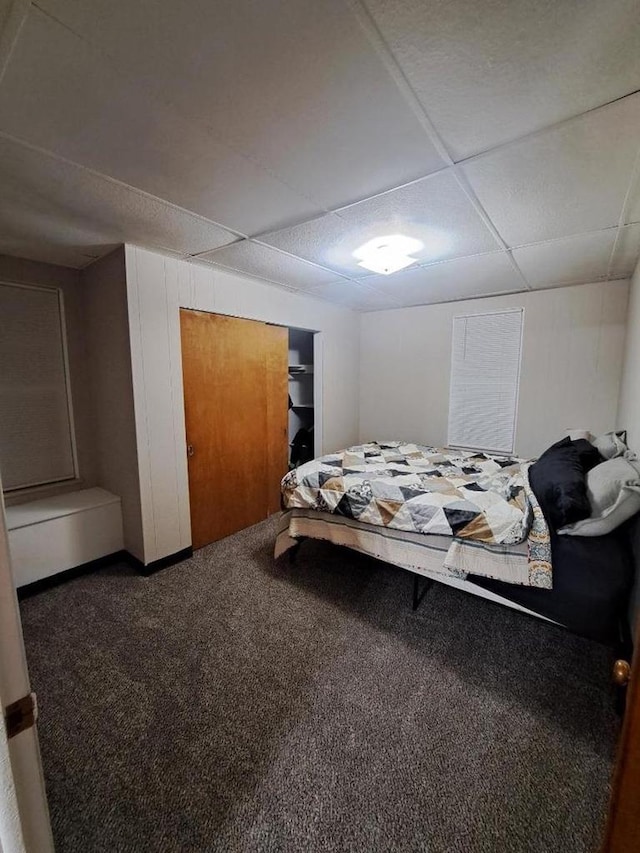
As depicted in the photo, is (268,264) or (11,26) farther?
(268,264)

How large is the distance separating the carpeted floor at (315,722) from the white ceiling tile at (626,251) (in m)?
2.44

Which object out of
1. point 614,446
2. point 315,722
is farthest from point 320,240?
point 315,722

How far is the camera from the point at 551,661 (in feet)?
5.93

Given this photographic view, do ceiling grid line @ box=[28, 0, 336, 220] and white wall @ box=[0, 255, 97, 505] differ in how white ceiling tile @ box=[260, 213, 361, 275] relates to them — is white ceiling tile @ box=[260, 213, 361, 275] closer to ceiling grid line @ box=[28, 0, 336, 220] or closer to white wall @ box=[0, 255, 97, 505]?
ceiling grid line @ box=[28, 0, 336, 220]

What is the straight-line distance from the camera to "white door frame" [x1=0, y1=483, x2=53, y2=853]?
1.74 ft

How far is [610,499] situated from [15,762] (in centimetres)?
216

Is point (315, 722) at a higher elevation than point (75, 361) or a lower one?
lower

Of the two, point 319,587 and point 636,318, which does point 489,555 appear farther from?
point 636,318

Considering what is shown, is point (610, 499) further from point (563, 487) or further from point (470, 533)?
point (470, 533)

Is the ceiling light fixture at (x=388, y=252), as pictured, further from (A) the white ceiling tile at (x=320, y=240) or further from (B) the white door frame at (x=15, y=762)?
(B) the white door frame at (x=15, y=762)

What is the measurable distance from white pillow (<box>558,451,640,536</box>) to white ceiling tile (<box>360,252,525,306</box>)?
1663mm

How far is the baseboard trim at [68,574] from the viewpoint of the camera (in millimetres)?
2373

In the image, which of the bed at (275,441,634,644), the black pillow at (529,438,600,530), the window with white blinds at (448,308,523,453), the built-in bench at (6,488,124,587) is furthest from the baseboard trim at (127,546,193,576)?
the window with white blinds at (448,308,523,453)

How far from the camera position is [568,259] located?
2.56 m
